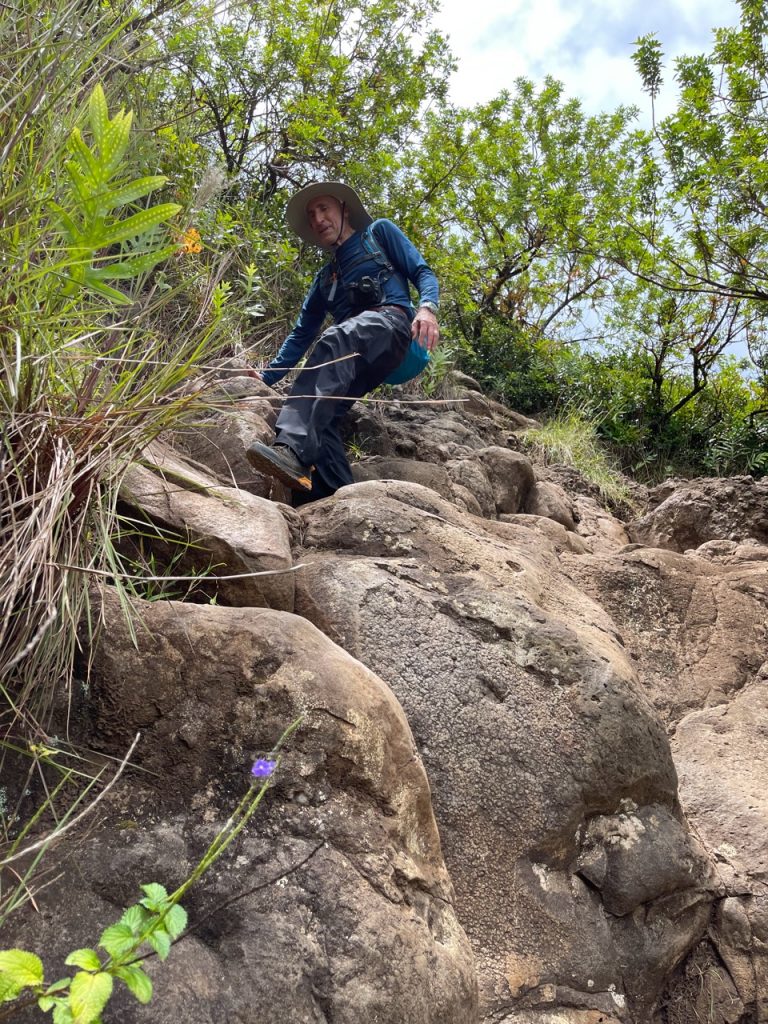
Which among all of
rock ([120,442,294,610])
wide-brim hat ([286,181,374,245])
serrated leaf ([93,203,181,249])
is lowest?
rock ([120,442,294,610])

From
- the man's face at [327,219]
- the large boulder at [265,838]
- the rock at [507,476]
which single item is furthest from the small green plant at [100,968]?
the rock at [507,476]

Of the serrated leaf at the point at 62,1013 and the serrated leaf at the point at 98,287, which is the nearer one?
the serrated leaf at the point at 62,1013

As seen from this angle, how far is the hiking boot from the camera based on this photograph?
3.81 m

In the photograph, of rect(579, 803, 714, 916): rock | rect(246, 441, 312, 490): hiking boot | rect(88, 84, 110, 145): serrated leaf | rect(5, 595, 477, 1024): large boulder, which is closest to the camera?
rect(5, 595, 477, 1024): large boulder

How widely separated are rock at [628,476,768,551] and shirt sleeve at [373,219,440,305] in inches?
92.8

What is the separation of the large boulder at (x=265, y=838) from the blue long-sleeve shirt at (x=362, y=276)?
108 inches

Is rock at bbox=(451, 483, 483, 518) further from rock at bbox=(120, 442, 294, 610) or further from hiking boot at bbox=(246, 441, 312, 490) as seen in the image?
rock at bbox=(120, 442, 294, 610)

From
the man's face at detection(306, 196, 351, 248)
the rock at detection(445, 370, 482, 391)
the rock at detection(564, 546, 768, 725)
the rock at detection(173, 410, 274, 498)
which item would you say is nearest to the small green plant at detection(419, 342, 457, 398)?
the rock at detection(445, 370, 482, 391)

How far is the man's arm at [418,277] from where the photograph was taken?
4449mm

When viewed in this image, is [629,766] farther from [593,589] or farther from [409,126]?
[409,126]

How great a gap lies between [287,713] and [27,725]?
59 centimetres

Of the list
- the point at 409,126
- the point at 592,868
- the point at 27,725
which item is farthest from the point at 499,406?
the point at 27,725

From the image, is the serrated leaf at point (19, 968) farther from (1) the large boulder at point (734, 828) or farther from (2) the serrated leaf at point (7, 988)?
(1) the large boulder at point (734, 828)

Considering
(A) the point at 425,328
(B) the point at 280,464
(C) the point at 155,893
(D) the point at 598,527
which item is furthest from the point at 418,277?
(C) the point at 155,893
